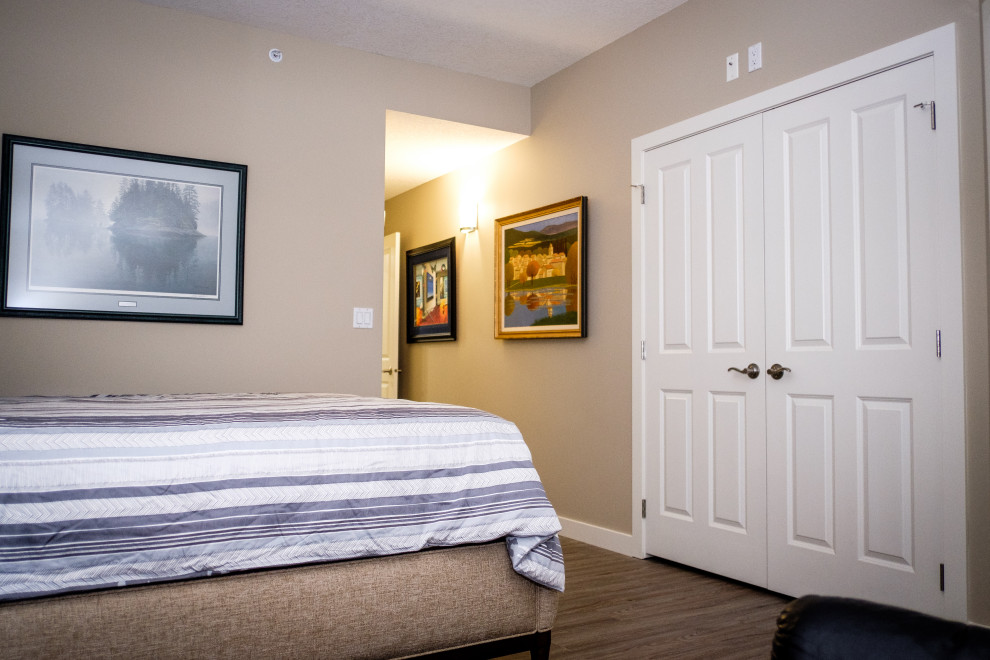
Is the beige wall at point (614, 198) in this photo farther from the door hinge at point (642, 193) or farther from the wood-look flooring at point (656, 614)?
the wood-look flooring at point (656, 614)

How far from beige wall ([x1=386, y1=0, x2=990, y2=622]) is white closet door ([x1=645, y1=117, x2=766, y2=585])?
0.21 meters

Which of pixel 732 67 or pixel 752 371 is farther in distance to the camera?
pixel 732 67

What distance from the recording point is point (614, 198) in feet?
13.4

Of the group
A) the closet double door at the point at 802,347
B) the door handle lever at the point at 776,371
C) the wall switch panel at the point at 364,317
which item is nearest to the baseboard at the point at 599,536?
the closet double door at the point at 802,347

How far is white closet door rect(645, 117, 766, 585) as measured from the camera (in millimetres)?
3291

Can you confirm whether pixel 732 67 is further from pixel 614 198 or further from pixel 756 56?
pixel 614 198

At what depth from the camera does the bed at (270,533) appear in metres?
1.62

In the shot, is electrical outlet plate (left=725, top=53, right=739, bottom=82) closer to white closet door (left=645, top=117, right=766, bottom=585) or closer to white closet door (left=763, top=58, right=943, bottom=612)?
white closet door (left=645, top=117, right=766, bottom=585)

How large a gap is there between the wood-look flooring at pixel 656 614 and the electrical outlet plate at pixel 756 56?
2272 millimetres

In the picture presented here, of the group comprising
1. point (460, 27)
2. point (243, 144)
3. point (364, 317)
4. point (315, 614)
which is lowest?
point (315, 614)

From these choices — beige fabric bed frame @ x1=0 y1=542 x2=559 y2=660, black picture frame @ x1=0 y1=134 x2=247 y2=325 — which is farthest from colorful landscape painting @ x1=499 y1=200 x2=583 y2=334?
beige fabric bed frame @ x1=0 y1=542 x2=559 y2=660

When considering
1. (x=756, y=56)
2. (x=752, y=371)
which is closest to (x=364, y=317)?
(x=752, y=371)

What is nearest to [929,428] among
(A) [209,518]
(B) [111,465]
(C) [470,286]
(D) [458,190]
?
(A) [209,518]

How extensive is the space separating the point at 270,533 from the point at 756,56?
9.26ft
